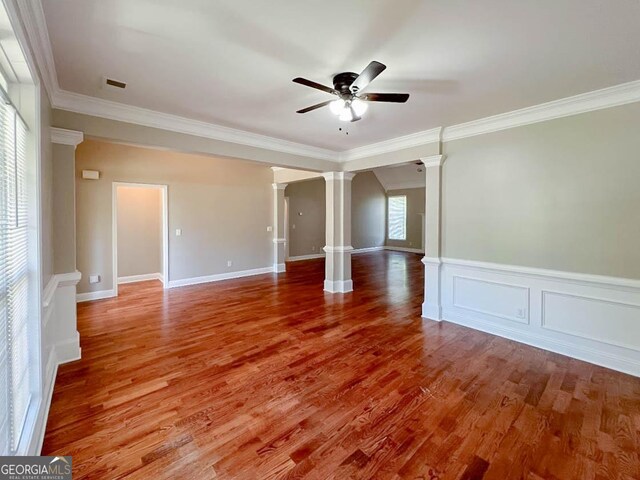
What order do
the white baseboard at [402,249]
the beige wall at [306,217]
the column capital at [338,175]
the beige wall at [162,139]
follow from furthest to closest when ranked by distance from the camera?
the white baseboard at [402,249] < the beige wall at [306,217] < the column capital at [338,175] < the beige wall at [162,139]

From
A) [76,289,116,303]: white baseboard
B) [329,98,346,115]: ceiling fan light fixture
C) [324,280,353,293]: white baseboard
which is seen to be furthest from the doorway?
[329,98,346,115]: ceiling fan light fixture

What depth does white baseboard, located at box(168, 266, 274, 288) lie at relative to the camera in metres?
5.80

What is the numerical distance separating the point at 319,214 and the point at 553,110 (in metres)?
7.19

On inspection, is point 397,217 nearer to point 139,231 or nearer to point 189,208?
point 189,208

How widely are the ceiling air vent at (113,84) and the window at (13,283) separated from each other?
3.58 feet

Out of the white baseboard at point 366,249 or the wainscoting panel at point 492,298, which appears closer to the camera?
the wainscoting panel at point 492,298

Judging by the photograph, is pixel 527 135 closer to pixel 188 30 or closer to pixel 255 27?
pixel 255 27

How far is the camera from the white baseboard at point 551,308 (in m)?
2.66

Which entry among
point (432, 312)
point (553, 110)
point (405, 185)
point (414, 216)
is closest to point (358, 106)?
point (553, 110)

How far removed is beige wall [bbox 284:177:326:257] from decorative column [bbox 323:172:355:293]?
12.2 feet

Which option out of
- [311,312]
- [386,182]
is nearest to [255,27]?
[311,312]

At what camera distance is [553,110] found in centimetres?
296

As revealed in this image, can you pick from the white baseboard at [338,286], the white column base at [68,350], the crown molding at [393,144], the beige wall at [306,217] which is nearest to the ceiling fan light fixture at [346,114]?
the crown molding at [393,144]

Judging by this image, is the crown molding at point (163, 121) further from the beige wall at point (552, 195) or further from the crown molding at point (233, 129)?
the beige wall at point (552, 195)
